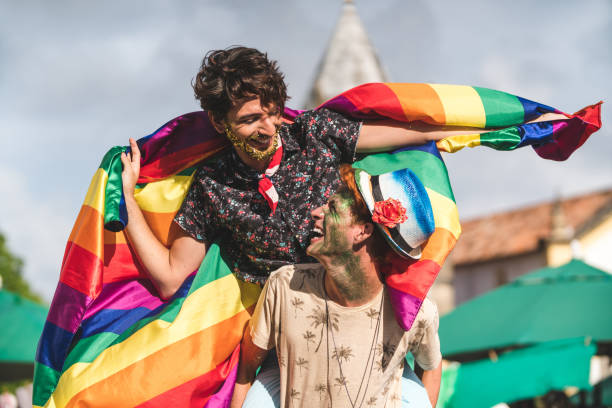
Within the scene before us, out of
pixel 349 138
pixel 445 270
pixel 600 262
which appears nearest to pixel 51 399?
pixel 349 138

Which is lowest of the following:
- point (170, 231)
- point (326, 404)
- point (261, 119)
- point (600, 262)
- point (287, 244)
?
point (326, 404)

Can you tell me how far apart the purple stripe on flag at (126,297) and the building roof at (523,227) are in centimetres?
2722

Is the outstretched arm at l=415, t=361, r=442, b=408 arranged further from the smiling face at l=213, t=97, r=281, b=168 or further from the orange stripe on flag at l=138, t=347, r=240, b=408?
the smiling face at l=213, t=97, r=281, b=168

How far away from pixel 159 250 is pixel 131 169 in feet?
1.30

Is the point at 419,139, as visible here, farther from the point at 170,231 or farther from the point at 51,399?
the point at 51,399

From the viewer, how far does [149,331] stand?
3.04 meters

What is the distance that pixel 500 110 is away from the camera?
325 cm

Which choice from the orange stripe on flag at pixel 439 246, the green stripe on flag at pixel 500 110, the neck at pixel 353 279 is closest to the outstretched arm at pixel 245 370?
the neck at pixel 353 279

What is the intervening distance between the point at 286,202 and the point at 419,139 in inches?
28.0

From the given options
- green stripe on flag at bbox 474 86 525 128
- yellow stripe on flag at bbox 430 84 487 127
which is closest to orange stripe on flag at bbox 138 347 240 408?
yellow stripe on flag at bbox 430 84 487 127

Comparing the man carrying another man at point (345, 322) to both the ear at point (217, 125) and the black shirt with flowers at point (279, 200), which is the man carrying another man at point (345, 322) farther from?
the ear at point (217, 125)

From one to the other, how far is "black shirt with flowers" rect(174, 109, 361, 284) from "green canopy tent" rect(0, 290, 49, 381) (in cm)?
568

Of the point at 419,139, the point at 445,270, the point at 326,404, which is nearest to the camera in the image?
the point at 326,404

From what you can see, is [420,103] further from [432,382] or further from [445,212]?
[432,382]
